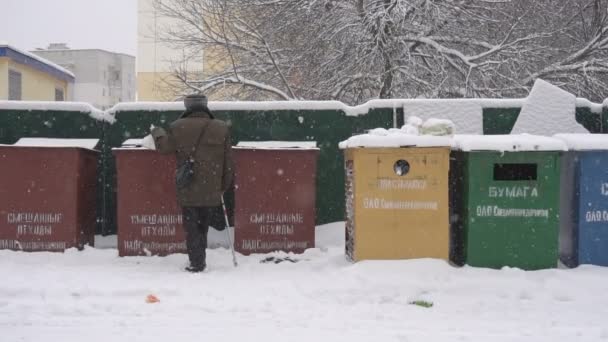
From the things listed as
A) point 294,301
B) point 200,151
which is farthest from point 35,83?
point 294,301

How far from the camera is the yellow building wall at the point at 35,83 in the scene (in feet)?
54.3

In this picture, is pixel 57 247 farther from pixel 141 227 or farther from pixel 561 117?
pixel 561 117

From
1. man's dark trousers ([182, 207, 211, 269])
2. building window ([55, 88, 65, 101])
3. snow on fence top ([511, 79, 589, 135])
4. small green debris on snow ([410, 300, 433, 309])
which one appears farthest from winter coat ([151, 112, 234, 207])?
building window ([55, 88, 65, 101])

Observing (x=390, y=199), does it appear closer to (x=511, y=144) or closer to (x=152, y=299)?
(x=511, y=144)

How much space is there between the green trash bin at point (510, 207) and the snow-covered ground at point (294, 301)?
0.21 meters

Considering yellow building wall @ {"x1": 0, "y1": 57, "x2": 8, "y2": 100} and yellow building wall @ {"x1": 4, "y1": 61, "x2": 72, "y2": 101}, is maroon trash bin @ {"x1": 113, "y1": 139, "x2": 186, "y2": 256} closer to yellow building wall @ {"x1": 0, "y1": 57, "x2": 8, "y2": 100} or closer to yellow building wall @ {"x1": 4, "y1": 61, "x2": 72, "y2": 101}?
yellow building wall @ {"x1": 0, "y1": 57, "x2": 8, "y2": 100}

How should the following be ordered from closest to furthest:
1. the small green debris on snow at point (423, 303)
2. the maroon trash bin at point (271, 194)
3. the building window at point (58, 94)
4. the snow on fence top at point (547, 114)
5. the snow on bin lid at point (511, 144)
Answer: the small green debris on snow at point (423, 303), the snow on bin lid at point (511, 144), the maroon trash bin at point (271, 194), the snow on fence top at point (547, 114), the building window at point (58, 94)

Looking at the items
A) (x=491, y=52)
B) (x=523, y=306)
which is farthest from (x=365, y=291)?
(x=491, y=52)

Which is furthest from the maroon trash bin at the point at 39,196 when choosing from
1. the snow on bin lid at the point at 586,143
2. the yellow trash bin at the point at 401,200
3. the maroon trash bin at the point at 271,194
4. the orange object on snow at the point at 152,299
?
the snow on bin lid at the point at 586,143

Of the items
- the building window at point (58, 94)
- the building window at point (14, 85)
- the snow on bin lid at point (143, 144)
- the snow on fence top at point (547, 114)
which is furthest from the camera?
the building window at point (58, 94)

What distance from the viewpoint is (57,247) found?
671 centimetres

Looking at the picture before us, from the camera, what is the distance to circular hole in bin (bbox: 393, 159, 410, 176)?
5859 millimetres

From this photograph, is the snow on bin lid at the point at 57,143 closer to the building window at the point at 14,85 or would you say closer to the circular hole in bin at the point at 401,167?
Answer: the circular hole in bin at the point at 401,167

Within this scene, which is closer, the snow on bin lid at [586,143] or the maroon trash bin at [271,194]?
the snow on bin lid at [586,143]
